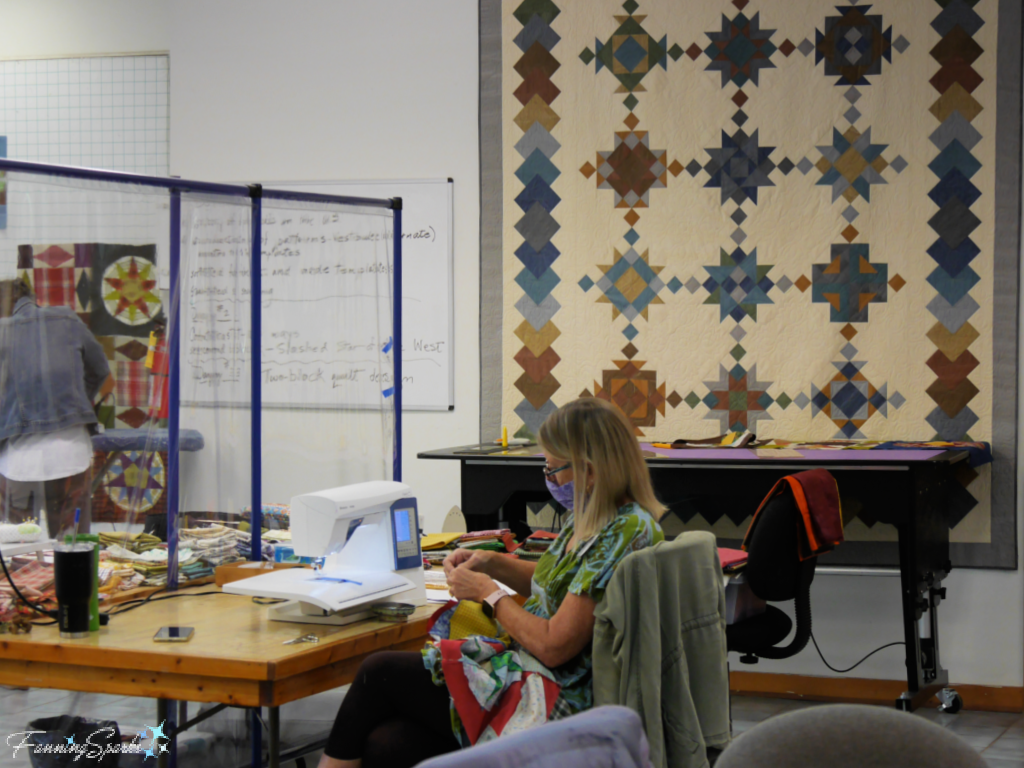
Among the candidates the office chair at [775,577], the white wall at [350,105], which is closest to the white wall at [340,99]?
the white wall at [350,105]

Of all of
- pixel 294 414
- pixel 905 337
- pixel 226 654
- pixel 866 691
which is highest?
pixel 905 337

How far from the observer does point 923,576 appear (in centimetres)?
318

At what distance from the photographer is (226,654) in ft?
5.81

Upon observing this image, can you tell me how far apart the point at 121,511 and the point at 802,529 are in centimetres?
183

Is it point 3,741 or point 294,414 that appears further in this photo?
point 3,741

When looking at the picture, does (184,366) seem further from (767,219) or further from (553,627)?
(767,219)

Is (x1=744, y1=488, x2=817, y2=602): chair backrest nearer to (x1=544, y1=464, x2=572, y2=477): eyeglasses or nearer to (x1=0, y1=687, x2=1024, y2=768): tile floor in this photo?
(x1=0, y1=687, x2=1024, y2=768): tile floor

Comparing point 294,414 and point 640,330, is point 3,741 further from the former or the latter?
point 640,330

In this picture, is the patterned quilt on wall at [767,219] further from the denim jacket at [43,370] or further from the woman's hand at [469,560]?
the denim jacket at [43,370]

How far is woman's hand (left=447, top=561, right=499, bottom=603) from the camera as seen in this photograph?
199cm

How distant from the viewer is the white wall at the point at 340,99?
415cm

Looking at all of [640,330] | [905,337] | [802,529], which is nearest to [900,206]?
[905,337]

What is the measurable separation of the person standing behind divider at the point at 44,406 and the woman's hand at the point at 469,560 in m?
0.85

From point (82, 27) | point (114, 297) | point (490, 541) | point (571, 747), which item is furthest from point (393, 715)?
point (82, 27)
